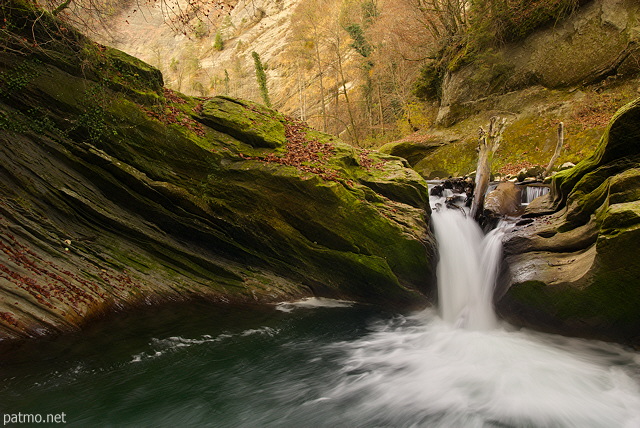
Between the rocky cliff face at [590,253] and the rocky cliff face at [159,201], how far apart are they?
2.11 metres

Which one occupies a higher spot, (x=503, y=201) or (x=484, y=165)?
(x=484, y=165)

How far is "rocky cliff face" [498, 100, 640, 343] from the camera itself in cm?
468

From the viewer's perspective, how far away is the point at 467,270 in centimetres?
819

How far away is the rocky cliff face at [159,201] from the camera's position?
5.57m

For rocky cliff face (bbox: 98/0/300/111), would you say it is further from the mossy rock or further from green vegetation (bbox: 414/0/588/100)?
the mossy rock

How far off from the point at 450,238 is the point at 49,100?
378 inches

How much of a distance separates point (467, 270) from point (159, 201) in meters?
7.41

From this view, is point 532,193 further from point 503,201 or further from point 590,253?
point 590,253

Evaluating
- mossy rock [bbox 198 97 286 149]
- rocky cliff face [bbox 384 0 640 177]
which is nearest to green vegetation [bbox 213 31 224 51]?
rocky cliff face [bbox 384 0 640 177]

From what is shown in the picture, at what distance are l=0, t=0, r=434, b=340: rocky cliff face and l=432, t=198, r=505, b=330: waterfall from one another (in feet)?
2.46

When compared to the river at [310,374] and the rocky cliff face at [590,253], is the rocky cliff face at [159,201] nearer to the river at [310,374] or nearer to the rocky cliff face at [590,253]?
the river at [310,374]

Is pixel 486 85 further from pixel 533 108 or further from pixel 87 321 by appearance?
pixel 87 321

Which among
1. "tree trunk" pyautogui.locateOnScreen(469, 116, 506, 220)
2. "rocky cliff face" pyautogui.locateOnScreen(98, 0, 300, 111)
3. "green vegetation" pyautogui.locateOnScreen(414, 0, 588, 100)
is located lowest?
"tree trunk" pyautogui.locateOnScreen(469, 116, 506, 220)

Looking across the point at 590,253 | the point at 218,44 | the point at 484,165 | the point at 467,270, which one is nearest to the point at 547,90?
the point at 484,165
